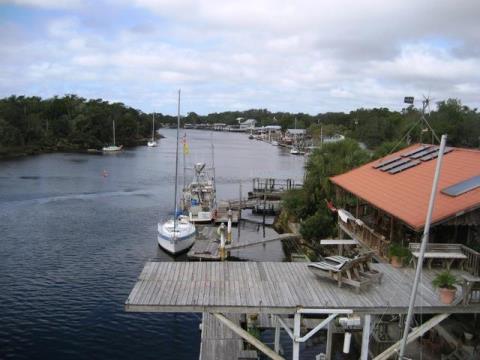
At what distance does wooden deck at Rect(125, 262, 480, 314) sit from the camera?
1371cm

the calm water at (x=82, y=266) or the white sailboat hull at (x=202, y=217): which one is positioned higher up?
the white sailboat hull at (x=202, y=217)

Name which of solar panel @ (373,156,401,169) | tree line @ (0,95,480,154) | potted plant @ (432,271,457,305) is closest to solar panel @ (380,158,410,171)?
solar panel @ (373,156,401,169)

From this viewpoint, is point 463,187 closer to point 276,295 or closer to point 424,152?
point 424,152

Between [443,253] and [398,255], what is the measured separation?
4.93 ft

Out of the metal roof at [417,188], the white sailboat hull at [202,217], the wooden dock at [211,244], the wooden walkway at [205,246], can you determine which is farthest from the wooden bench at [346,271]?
the white sailboat hull at [202,217]

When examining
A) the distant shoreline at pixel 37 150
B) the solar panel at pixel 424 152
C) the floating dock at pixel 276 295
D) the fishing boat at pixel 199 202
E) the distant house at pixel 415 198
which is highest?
the solar panel at pixel 424 152

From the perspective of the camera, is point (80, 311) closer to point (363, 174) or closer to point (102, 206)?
point (363, 174)

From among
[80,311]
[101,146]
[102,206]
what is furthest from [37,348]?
[101,146]

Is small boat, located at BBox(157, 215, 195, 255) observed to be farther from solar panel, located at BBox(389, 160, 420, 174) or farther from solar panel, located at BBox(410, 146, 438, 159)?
solar panel, located at BBox(410, 146, 438, 159)

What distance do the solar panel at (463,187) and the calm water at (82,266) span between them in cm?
1221

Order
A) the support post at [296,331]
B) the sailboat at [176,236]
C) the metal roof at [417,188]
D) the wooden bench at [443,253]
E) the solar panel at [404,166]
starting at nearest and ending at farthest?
the support post at [296,331], the wooden bench at [443,253], the metal roof at [417,188], the solar panel at [404,166], the sailboat at [176,236]

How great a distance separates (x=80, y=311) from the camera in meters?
24.4

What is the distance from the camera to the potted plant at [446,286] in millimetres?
14047

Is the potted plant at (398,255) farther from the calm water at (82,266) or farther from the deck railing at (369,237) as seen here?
the calm water at (82,266)
